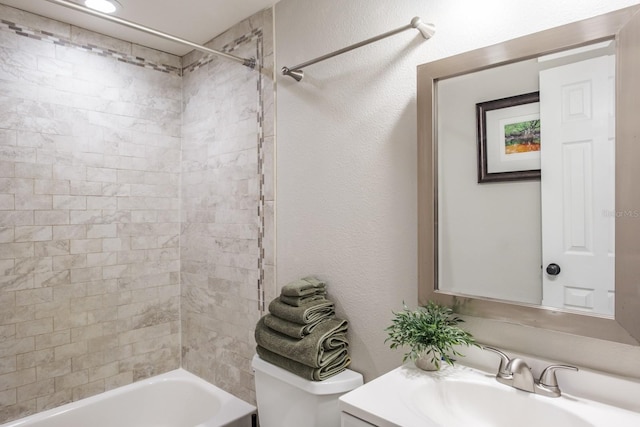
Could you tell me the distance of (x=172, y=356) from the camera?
102 inches

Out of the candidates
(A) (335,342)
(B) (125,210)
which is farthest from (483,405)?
(B) (125,210)

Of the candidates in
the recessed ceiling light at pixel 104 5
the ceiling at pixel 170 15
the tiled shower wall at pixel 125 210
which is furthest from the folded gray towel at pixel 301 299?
the recessed ceiling light at pixel 104 5

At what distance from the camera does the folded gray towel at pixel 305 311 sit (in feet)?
5.17

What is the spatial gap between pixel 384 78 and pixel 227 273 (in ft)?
4.43

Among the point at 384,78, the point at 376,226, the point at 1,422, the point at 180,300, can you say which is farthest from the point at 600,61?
the point at 1,422

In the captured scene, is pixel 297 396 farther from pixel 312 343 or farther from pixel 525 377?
pixel 525 377

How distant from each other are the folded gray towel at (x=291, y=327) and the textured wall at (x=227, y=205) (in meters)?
0.38

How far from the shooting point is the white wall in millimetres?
1285

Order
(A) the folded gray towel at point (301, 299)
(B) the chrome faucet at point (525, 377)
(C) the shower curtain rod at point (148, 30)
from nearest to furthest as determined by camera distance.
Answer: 1. (B) the chrome faucet at point (525, 377)
2. (C) the shower curtain rod at point (148, 30)
3. (A) the folded gray towel at point (301, 299)

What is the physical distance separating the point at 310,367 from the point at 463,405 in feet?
1.80

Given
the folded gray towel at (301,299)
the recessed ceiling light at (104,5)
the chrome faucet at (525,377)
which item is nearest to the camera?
the chrome faucet at (525,377)

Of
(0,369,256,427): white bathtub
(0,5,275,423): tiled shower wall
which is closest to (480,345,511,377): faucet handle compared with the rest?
(0,5,275,423): tiled shower wall

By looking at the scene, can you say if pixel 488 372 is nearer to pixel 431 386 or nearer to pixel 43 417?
pixel 431 386

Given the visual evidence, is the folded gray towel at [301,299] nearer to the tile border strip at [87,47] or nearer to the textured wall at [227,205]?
the textured wall at [227,205]
